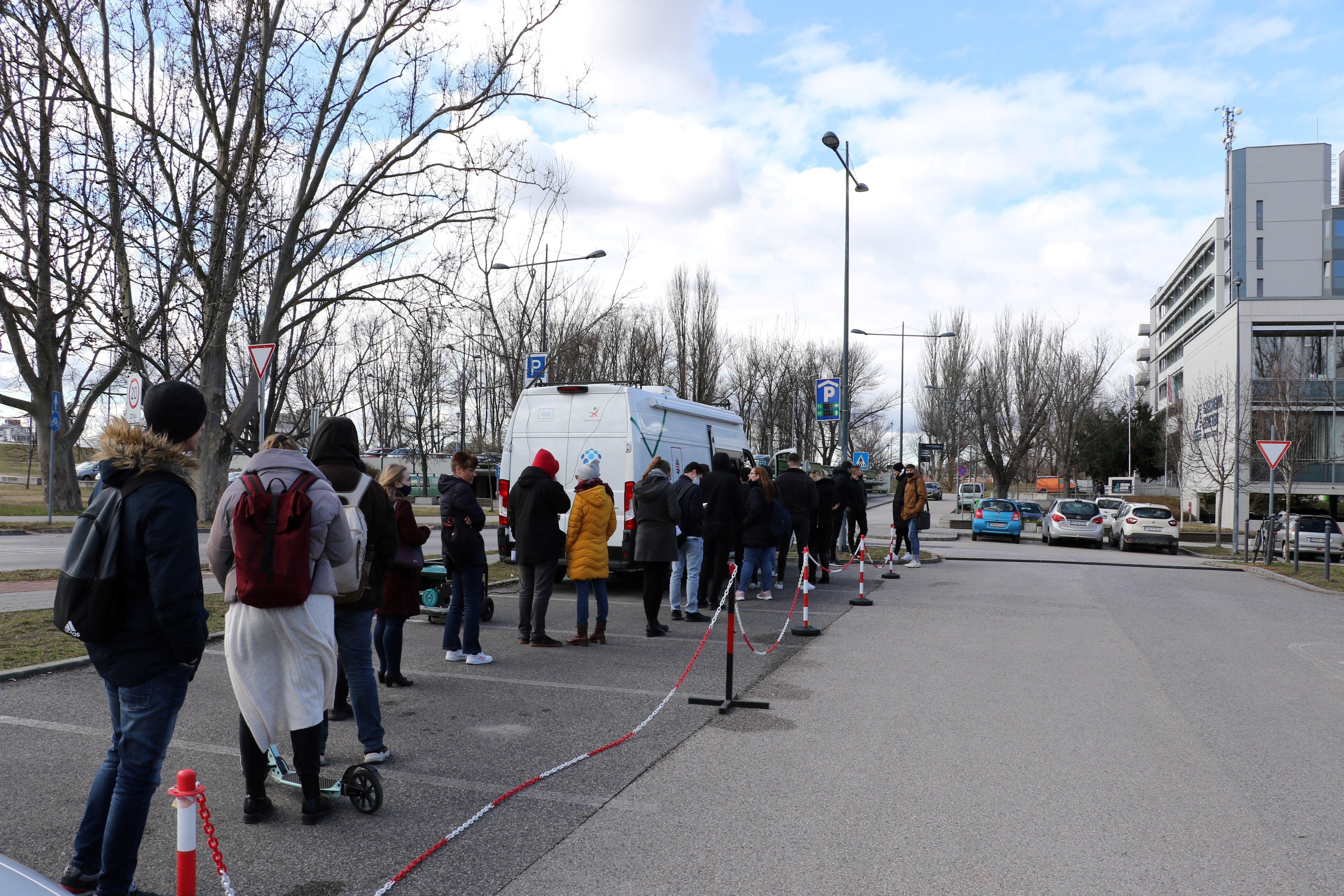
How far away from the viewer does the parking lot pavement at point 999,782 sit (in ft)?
12.6

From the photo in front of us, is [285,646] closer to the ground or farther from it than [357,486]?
closer to the ground

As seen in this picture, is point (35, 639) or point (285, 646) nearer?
point (285, 646)

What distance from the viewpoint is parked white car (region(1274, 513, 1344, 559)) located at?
74.9 ft

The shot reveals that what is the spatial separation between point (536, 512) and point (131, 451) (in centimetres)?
536

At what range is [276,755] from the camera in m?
4.86

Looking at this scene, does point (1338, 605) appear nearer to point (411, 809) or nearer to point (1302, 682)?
point (1302, 682)

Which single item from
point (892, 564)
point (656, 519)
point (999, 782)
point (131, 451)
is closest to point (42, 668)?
point (131, 451)

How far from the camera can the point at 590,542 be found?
30.1 ft

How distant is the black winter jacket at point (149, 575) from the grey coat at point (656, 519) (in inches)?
263

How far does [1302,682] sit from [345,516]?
782 cm

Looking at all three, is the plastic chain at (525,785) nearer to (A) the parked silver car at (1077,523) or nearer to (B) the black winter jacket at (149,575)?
(B) the black winter jacket at (149,575)

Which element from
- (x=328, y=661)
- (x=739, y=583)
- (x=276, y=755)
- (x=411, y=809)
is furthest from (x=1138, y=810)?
(x=739, y=583)

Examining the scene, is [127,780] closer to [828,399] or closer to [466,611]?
[466,611]

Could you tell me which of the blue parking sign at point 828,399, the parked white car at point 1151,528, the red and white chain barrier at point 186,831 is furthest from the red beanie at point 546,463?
the parked white car at point 1151,528
